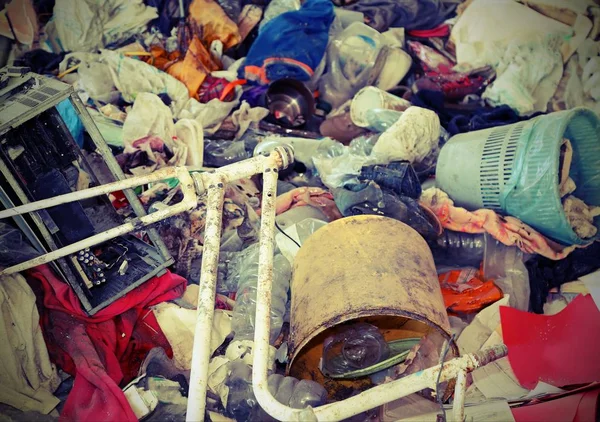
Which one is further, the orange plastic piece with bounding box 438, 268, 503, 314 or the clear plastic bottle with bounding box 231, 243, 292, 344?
the orange plastic piece with bounding box 438, 268, 503, 314

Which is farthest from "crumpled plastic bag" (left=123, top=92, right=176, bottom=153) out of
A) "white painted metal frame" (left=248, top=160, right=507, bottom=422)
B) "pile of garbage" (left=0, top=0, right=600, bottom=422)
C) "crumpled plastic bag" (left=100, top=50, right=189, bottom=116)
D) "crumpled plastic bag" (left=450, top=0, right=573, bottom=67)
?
"crumpled plastic bag" (left=450, top=0, right=573, bottom=67)

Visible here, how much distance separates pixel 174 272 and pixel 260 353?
A: 1.14 meters

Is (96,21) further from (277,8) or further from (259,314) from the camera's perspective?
(259,314)

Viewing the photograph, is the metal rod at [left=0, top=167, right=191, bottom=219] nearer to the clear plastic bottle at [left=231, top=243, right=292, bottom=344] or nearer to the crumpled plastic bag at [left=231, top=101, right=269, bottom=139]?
the clear plastic bottle at [left=231, top=243, right=292, bottom=344]

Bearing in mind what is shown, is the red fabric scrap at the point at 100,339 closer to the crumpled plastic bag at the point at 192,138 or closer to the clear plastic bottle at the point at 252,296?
the clear plastic bottle at the point at 252,296

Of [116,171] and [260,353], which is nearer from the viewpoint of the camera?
[260,353]

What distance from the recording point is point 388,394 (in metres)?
1.28

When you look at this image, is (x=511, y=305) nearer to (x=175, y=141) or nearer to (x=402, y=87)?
(x=402, y=87)

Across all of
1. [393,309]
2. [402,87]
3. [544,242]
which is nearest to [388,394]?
[393,309]

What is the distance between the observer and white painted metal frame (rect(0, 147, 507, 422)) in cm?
127

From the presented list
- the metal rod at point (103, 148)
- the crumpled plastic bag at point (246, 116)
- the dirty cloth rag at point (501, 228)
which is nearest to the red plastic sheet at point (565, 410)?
the dirty cloth rag at point (501, 228)

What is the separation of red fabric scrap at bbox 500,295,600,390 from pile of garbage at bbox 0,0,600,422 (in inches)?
0.4

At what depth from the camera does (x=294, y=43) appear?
353 cm

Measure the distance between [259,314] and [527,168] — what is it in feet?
5.26
